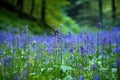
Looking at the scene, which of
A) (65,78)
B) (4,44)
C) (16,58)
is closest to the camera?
(65,78)

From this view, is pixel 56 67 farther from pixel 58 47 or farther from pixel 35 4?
pixel 35 4

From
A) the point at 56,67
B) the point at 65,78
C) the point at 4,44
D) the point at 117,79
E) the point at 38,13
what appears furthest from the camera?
the point at 38,13

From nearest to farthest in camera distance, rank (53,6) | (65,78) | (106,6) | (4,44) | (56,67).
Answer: (65,78), (56,67), (4,44), (53,6), (106,6)

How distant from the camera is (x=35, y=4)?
92.0 ft

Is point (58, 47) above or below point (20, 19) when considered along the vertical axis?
below

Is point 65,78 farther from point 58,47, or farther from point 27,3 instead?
point 27,3

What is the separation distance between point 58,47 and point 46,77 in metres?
1.20

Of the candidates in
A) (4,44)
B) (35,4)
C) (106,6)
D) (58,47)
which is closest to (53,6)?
(35,4)

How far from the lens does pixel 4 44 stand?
7.41 metres

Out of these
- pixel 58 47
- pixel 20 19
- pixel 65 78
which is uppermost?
pixel 20 19

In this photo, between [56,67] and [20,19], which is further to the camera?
[20,19]

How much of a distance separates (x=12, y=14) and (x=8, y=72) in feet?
61.4

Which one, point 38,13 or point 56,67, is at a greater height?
point 38,13

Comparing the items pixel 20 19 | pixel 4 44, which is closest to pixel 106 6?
pixel 20 19
